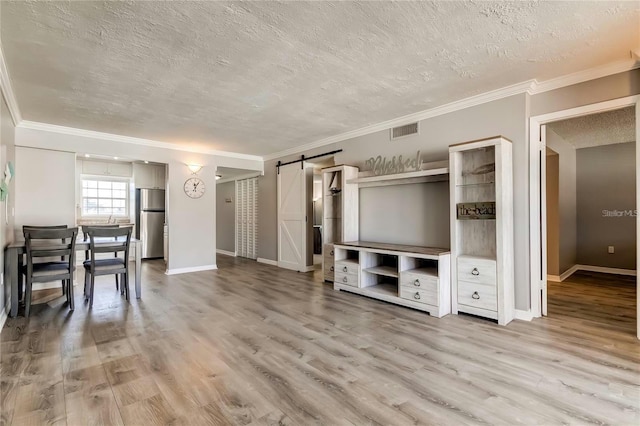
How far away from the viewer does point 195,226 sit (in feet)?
20.7

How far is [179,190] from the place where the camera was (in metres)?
6.09

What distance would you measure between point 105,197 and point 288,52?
7.03 metres

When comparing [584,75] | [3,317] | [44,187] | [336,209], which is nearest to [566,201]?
[584,75]

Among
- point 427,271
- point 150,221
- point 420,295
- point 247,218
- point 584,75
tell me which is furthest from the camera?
point 247,218

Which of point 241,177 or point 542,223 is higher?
point 241,177

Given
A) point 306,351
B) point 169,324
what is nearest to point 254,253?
point 169,324

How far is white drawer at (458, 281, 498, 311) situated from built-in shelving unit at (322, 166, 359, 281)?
1.87 m

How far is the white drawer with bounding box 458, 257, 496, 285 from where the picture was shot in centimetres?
328

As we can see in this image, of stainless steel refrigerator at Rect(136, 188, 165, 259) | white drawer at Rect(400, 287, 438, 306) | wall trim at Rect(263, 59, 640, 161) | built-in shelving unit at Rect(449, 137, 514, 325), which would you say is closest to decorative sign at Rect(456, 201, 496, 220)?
built-in shelving unit at Rect(449, 137, 514, 325)

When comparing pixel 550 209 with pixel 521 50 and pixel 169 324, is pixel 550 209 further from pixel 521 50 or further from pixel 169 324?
pixel 169 324

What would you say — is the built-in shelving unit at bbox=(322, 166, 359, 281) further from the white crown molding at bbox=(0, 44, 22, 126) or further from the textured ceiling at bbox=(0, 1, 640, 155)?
the white crown molding at bbox=(0, 44, 22, 126)

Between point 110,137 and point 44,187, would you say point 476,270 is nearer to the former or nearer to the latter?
point 110,137

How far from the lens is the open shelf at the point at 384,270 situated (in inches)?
158

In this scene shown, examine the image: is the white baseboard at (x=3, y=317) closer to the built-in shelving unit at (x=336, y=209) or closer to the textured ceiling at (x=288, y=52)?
the textured ceiling at (x=288, y=52)
